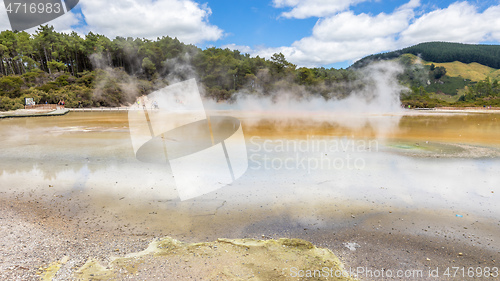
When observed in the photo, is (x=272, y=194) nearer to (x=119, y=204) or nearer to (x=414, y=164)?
(x=119, y=204)

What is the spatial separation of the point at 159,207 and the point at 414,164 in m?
7.97

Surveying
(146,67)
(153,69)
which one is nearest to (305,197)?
(153,69)

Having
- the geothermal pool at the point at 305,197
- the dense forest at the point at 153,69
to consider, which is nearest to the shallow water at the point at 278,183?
the geothermal pool at the point at 305,197

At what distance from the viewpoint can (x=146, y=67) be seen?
191 ft

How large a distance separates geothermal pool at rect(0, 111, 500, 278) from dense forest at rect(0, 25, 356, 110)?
1674 inches

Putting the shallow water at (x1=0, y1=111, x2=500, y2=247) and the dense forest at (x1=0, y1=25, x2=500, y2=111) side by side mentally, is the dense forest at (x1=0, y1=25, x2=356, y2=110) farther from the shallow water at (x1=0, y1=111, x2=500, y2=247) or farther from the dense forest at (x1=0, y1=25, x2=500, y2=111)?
the shallow water at (x1=0, y1=111, x2=500, y2=247)

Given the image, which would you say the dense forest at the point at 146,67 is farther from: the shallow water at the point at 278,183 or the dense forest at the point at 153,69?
the shallow water at the point at 278,183

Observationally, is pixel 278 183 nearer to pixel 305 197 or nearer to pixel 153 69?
pixel 305 197

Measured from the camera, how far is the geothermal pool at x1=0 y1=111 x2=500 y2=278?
4.45 m

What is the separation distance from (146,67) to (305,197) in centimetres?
5992

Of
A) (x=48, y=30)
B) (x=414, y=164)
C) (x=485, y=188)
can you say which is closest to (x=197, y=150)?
(x=414, y=164)

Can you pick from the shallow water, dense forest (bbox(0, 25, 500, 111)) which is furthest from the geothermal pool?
dense forest (bbox(0, 25, 500, 111))

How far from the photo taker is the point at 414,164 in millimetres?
8781

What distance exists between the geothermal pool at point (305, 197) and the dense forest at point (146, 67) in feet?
139
